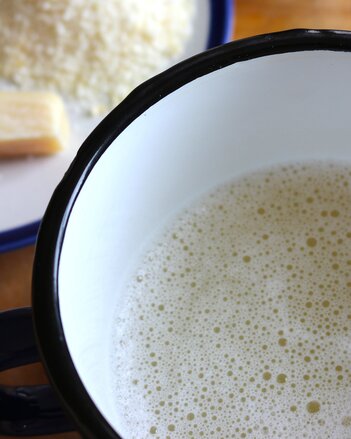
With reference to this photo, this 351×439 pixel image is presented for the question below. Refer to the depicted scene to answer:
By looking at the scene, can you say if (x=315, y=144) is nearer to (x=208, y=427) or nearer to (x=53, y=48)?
(x=208, y=427)

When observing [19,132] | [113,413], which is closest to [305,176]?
[113,413]

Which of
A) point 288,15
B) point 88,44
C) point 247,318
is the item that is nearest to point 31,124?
point 88,44

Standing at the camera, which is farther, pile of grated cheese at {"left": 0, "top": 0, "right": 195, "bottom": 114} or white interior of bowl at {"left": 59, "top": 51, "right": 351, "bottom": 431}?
pile of grated cheese at {"left": 0, "top": 0, "right": 195, "bottom": 114}

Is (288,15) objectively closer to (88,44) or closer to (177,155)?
(88,44)

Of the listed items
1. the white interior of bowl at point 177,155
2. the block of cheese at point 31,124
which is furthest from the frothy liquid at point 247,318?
the block of cheese at point 31,124

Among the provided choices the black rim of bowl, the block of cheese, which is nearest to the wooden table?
the block of cheese

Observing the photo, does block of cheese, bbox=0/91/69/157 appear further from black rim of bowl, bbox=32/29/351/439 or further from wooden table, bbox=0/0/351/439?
black rim of bowl, bbox=32/29/351/439
